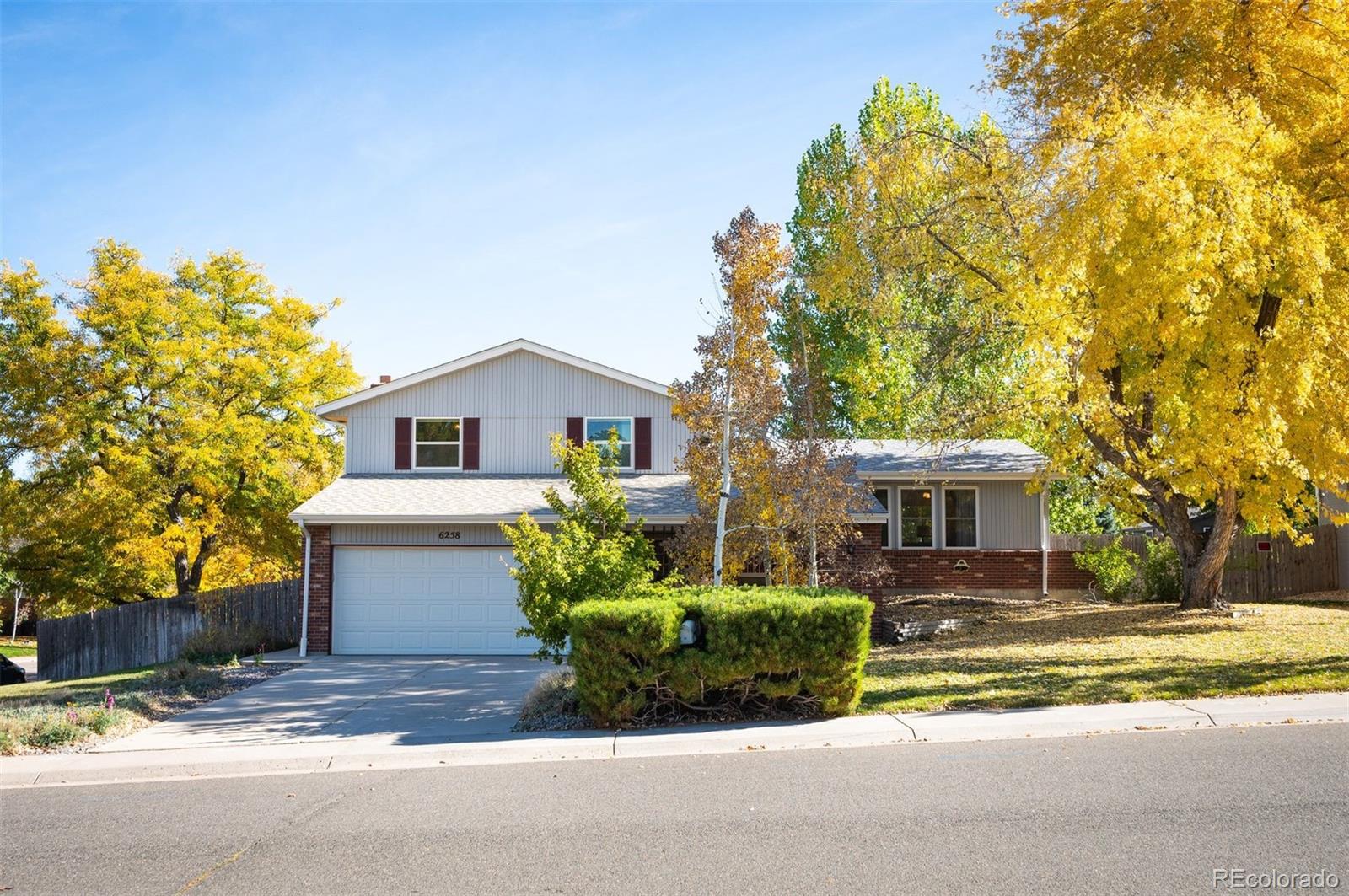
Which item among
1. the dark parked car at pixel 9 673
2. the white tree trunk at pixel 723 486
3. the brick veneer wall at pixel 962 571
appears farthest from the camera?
the dark parked car at pixel 9 673

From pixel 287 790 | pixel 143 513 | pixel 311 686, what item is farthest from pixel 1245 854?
pixel 143 513

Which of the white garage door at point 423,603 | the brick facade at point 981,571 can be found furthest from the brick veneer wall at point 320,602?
the brick facade at point 981,571

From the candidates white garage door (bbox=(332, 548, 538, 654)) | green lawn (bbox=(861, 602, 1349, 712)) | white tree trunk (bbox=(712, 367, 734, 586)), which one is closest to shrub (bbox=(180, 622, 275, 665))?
white garage door (bbox=(332, 548, 538, 654))

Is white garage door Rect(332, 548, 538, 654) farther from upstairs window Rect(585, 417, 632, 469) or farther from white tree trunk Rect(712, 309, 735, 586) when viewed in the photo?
white tree trunk Rect(712, 309, 735, 586)

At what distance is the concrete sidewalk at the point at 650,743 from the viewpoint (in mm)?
10508

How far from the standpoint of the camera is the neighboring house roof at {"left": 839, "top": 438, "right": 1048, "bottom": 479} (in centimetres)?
2572

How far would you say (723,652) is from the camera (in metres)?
11.7

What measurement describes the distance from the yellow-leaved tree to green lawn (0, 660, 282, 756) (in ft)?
24.6

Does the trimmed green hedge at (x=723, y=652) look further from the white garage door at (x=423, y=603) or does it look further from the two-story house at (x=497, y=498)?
the white garage door at (x=423, y=603)

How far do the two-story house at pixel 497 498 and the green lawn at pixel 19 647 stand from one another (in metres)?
25.1

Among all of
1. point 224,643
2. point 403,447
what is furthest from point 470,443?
point 224,643

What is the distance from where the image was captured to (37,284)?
27.4m

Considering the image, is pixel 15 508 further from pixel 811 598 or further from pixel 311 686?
pixel 811 598

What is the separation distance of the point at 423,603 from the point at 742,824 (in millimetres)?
14797
